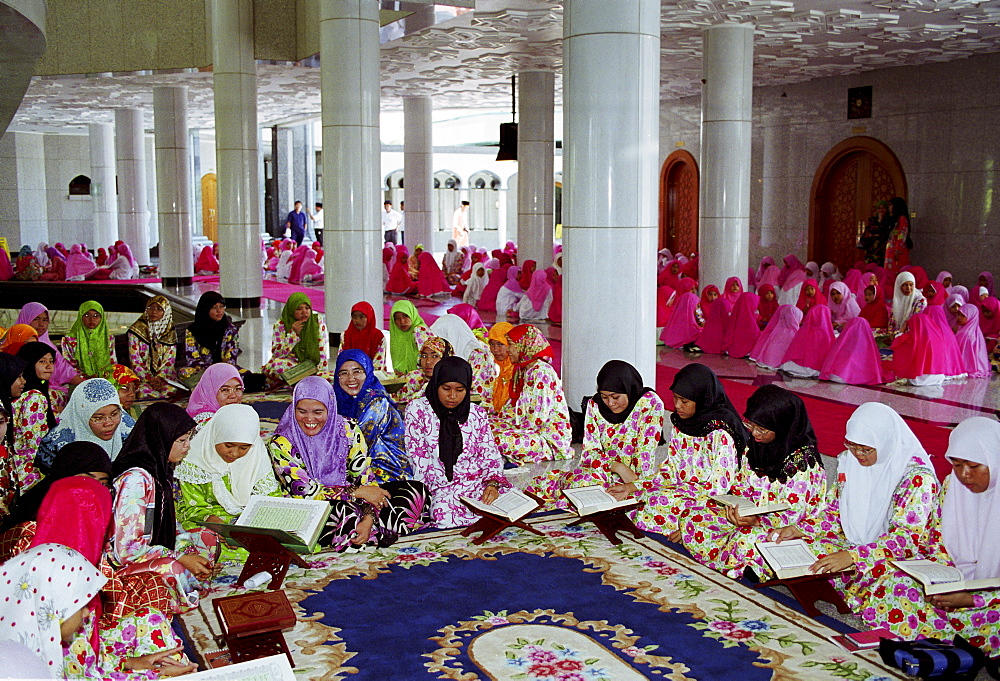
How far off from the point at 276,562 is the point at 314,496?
0.54 meters

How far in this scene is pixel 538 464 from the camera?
18.5 feet

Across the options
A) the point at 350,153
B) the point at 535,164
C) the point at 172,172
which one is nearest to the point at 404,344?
the point at 350,153

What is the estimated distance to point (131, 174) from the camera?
1870cm

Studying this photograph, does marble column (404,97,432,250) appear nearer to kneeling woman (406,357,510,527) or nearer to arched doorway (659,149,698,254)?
arched doorway (659,149,698,254)

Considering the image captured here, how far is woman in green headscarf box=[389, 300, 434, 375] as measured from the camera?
24.1 feet

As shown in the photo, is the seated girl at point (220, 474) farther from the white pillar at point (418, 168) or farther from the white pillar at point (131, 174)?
the white pillar at point (131, 174)

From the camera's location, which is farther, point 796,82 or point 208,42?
point 796,82

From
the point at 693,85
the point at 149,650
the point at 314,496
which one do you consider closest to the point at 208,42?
the point at 693,85

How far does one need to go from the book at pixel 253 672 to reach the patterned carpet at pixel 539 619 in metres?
0.62

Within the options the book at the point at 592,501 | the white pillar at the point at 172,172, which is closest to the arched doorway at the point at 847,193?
the white pillar at the point at 172,172

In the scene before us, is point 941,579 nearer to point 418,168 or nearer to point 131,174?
point 418,168

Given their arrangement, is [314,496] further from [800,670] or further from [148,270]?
[148,270]

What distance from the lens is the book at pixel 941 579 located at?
3.05 m

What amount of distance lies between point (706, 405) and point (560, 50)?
8.96m
